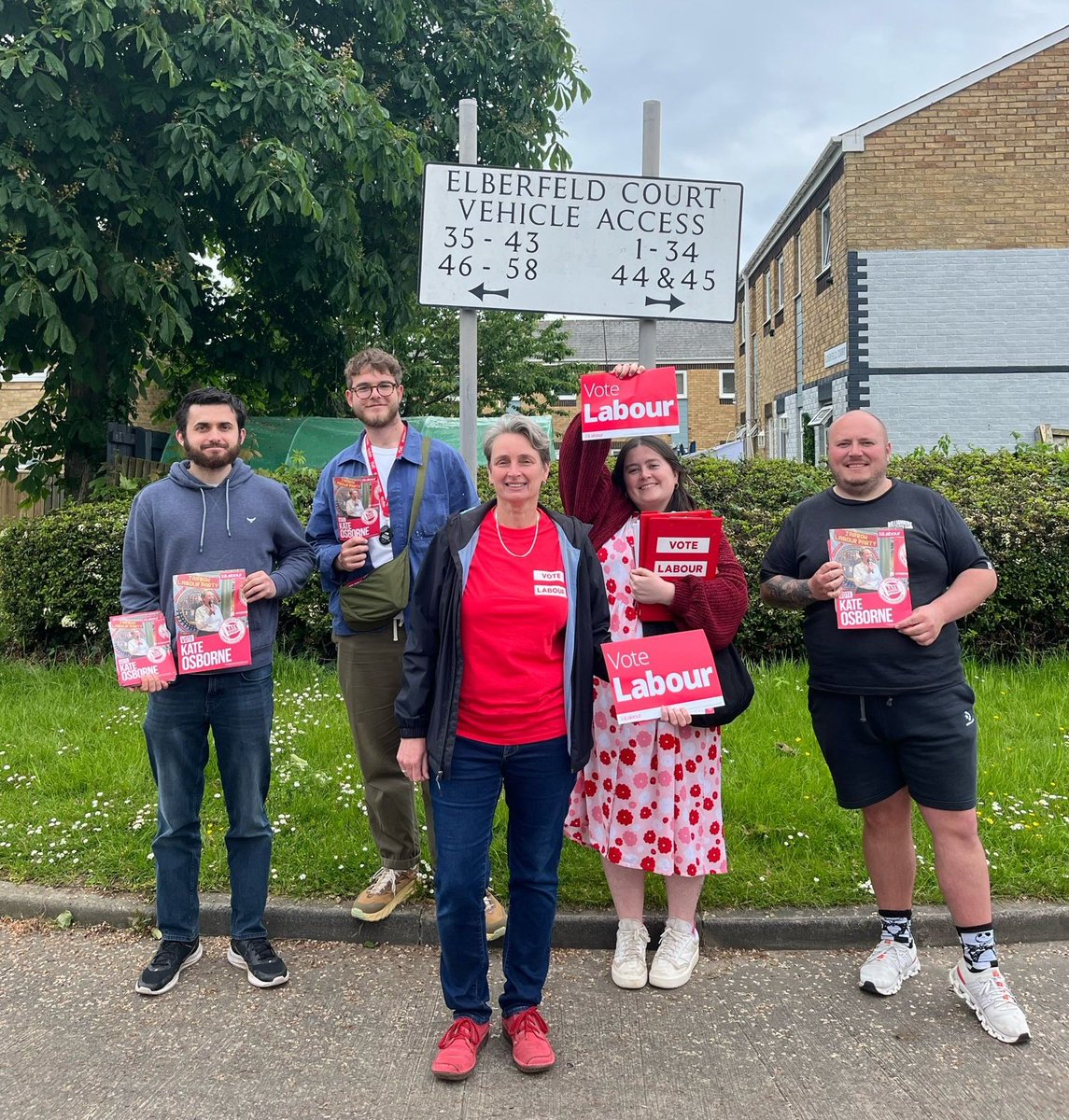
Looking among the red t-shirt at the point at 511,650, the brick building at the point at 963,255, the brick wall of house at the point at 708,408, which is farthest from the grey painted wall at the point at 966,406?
the brick wall of house at the point at 708,408

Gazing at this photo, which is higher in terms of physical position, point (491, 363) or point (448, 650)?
point (491, 363)

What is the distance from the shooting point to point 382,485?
3.71 metres

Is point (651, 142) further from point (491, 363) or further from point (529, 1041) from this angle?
point (491, 363)

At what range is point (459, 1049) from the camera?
2926mm

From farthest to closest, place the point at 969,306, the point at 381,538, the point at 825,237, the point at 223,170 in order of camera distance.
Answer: the point at 825,237, the point at 969,306, the point at 223,170, the point at 381,538

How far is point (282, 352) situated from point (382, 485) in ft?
28.1

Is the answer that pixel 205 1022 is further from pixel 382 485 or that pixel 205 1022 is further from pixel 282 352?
pixel 282 352

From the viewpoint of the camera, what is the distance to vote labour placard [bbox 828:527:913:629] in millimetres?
3152

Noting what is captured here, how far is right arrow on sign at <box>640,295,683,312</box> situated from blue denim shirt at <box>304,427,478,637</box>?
1.31 metres

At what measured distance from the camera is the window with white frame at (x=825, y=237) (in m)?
18.1

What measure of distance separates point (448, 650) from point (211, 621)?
0.99 m

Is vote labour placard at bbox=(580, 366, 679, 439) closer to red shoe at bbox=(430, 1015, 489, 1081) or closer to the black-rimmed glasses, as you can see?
the black-rimmed glasses

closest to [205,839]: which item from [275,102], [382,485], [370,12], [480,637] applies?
[382,485]

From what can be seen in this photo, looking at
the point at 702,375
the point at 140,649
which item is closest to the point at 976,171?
the point at 140,649
